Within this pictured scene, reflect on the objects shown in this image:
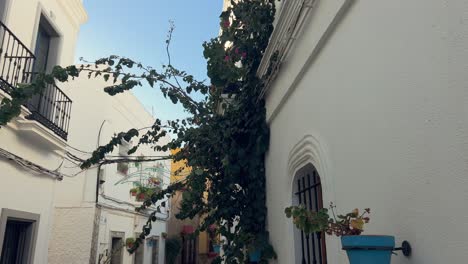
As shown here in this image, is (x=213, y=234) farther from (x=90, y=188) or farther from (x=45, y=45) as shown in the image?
(x=90, y=188)

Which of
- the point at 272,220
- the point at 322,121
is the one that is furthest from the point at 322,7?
the point at 272,220

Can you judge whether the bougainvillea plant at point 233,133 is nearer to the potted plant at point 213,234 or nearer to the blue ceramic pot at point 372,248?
the potted plant at point 213,234

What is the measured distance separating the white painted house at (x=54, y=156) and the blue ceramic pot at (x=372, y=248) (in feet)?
16.1

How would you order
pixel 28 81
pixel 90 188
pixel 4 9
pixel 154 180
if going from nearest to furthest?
1. pixel 4 9
2. pixel 28 81
3. pixel 90 188
4. pixel 154 180

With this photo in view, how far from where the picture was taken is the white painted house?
549 cm

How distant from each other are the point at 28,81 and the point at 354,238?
5.84 m

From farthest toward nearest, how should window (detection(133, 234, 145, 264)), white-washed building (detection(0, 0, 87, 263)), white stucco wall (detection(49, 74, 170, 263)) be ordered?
1. window (detection(133, 234, 145, 264))
2. white stucco wall (detection(49, 74, 170, 263))
3. white-washed building (detection(0, 0, 87, 263))

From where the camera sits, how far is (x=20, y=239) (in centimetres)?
605

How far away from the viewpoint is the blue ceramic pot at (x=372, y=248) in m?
1.52

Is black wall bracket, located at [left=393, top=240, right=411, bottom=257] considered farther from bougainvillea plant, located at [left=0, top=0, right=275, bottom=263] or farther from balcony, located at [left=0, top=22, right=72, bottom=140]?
balcony, located at [left=0, top=22, right=72, bottom=140]

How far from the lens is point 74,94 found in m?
9.84

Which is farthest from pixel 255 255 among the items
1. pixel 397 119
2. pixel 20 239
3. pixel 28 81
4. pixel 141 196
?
pixel 141 196

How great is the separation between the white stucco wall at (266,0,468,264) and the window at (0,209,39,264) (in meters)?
5.12

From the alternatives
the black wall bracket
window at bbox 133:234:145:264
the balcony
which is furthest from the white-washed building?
window at bbox 133:234:145:264
